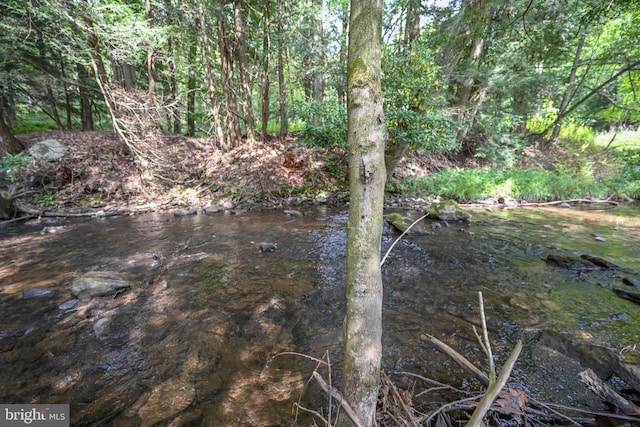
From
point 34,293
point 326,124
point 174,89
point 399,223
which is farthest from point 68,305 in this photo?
point 174,89

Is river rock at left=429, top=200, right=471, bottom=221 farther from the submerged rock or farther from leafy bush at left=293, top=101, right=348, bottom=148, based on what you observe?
the submerged rock

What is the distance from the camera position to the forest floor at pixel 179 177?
9.60m

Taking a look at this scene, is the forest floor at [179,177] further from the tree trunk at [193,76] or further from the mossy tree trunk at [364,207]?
the mossy tree trunk at [364,207]

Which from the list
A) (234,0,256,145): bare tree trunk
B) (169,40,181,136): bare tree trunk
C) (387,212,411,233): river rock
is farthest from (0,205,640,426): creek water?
(234,0,256,145): bare tree trunk

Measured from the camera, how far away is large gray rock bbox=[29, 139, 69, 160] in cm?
1020

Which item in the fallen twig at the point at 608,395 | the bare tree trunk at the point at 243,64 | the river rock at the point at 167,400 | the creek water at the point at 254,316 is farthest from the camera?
the bare tree trunk at the point at 243,64

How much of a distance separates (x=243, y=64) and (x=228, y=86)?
3.77ft

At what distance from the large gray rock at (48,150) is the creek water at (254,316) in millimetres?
4861

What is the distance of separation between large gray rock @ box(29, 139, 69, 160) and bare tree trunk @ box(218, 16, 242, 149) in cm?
627

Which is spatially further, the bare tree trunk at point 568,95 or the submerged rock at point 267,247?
the bare tree trunk at point 568,95

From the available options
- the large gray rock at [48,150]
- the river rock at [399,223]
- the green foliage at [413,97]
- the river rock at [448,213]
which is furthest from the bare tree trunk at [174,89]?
the river rock at [448,213]

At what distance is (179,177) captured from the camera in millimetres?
11266

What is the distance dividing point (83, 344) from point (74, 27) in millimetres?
9575

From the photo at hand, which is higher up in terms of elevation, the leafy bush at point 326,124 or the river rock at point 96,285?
the leafy bush at point 326,124
